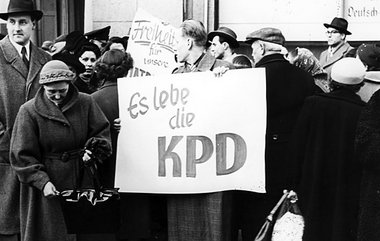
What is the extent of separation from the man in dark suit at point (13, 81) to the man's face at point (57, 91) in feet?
1.74

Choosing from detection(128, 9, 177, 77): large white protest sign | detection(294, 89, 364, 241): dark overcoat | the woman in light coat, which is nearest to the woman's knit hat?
the woman in light coat

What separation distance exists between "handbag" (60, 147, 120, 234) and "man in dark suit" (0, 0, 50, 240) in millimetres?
631

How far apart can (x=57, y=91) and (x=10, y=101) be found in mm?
642

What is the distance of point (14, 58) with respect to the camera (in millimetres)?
6801

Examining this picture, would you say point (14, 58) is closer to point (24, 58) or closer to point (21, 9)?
point (24, 58)

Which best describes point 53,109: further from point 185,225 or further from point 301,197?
point 301,197

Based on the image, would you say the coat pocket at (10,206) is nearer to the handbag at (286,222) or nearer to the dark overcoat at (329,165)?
the handbag at (286,222)

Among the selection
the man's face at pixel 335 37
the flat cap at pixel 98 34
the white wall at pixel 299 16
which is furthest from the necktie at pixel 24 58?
the white wall at pixel 299 16

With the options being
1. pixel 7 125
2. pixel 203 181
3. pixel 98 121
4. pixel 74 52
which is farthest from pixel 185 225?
pixel 74 52

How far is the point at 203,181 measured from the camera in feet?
21.9

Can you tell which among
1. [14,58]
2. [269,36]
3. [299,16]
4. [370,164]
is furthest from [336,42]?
[370,164]

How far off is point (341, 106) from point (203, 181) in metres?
1.31

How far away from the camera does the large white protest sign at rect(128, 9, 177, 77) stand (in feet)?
30.1

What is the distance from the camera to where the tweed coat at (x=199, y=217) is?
6.70 m
